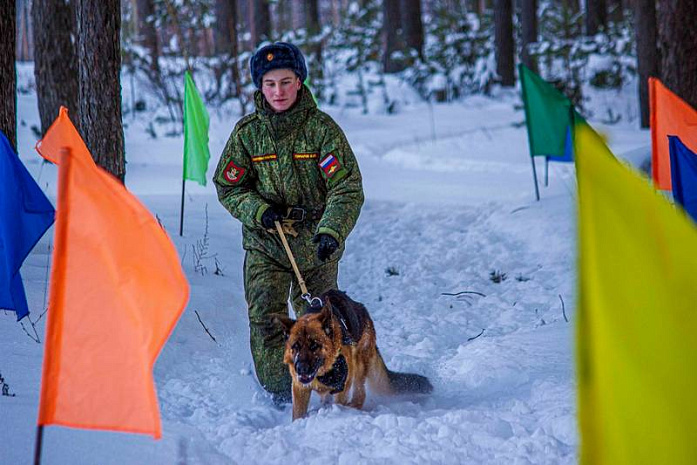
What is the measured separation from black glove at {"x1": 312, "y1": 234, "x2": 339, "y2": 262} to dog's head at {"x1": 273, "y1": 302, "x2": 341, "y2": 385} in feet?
1.41

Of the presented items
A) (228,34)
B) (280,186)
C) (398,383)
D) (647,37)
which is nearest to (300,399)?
(398,383)

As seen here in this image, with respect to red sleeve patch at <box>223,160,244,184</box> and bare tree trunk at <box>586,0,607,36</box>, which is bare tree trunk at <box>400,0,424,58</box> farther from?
red sleeve patch at <box>223,160,244,184</box>

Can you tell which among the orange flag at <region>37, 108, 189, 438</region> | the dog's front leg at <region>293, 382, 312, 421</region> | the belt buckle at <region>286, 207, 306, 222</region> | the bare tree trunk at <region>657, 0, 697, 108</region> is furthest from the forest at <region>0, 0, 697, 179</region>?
the orange flag at <region>37, 108, 189, 438</region>

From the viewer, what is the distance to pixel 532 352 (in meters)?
4.96

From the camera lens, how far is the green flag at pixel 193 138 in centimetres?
760

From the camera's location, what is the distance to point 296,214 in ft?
15.1

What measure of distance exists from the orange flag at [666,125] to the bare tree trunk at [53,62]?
25.6 feet

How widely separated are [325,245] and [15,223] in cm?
176

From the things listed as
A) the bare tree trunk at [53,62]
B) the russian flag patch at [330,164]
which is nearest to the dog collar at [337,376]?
the russian flag patch at [330,164]

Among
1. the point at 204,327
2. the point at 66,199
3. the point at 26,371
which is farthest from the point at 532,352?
the point at 66,199

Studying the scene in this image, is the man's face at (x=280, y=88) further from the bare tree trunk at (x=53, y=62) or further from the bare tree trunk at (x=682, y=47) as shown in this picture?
the bare tree trunk at (x=53, y=62)

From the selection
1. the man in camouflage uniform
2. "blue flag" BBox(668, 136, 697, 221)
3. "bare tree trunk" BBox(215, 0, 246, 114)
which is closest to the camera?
the man in camouflage uniform

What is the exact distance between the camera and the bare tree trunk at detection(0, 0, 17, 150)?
596cm

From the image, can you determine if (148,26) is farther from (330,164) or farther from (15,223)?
(330,164)
